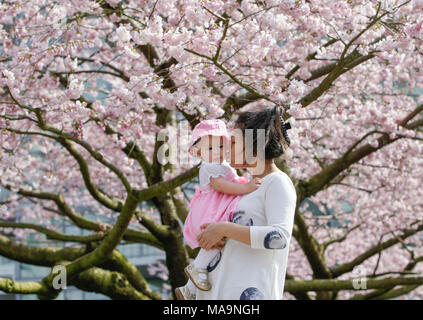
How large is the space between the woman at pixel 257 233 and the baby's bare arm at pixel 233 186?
0.05 m

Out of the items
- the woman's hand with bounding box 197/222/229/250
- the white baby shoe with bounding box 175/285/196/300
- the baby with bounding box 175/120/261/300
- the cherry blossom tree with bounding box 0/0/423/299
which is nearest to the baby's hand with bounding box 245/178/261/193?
the baby with bounding box 175/120/261/300

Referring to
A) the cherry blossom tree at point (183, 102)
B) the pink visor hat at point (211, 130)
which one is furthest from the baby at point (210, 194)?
the cherry blossom tree at point (183, 102)

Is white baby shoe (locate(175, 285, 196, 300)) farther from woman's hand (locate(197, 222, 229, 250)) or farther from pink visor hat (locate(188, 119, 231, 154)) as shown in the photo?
pink visor hat (locate(188, 119, 231, 154))

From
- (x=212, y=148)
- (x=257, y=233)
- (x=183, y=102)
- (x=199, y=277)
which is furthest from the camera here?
(x=183, y=102)

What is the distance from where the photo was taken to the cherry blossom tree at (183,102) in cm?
459

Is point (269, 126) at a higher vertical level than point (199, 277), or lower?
higher

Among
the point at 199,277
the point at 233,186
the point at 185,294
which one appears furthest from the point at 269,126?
the point at 185,294

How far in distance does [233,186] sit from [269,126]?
0.28m

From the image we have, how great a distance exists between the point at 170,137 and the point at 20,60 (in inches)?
76.4

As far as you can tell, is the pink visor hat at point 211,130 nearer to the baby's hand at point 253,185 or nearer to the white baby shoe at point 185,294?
the baby's hand at point 253,185

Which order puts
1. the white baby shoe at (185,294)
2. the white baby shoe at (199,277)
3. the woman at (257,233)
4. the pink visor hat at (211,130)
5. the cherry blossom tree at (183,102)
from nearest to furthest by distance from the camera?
the woman at (257,233)
the white baby shoe at (199,277)
the white baby shoe at (185,294)
the pink visor hat at (211,130)
the cherry blossom tree at (183,102)

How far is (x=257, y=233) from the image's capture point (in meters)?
2.10

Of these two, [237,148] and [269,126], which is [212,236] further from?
[269,126]
